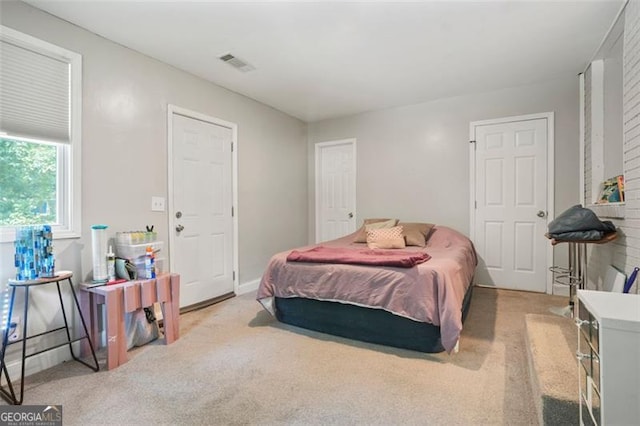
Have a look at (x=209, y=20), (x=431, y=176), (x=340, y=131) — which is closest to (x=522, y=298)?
(x=431, y=176)

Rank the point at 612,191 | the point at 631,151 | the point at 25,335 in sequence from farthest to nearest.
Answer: the point at 612,191, the point at 631,151, the point at 25,335

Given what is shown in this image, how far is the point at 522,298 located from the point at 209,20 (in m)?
3.91

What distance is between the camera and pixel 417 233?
354 centimetres

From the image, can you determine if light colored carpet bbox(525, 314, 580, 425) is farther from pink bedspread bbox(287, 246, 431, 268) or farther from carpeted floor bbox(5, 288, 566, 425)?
pink bedspread bbox(287, 246, 431, 268)

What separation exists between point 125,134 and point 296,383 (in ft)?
7.68

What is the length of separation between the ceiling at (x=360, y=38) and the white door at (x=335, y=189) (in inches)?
50.0

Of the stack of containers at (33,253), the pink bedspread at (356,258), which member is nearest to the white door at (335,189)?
the pink bedspread at (356,258)

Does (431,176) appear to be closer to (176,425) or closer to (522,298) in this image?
(522,298)

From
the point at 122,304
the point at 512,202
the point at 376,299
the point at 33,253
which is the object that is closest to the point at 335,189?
the point at 512,202

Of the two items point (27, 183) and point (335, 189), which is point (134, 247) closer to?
point (27, 183)

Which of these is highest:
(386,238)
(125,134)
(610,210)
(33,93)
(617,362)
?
(33,93)

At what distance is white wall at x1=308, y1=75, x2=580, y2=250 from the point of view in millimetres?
3367

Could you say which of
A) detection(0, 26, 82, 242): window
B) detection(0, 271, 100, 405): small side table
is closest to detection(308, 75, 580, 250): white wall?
detection(0, 26, 82, 242): window

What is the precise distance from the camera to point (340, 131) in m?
4.71
